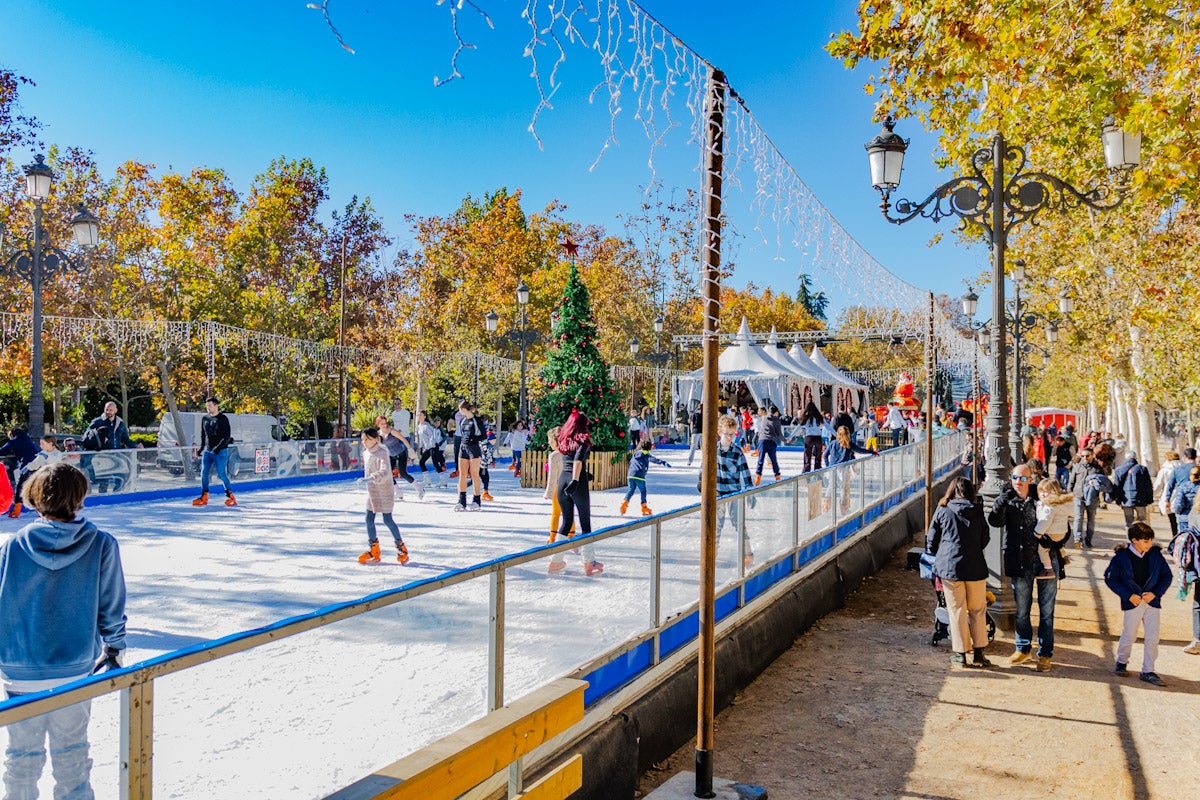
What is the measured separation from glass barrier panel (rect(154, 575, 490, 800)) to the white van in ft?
40.8

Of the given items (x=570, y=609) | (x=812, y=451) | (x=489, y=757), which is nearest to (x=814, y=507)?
(x=570, y=609)

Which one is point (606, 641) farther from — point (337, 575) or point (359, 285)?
point (359, 285)

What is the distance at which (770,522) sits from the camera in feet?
22.3

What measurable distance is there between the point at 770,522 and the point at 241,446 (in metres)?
13.2

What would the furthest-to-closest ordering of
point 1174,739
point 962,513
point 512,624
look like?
point 962,513 < point 1174,739 < point 512,624

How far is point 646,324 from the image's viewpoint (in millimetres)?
41656

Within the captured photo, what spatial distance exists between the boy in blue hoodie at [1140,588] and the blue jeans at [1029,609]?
44cm

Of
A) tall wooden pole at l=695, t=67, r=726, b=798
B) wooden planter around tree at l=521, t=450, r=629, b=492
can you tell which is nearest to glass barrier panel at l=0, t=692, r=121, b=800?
tall wooden pole at l=695, t=67, r=726, b=798

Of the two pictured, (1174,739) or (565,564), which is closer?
(565,564)

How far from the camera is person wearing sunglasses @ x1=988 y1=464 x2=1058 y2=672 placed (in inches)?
266

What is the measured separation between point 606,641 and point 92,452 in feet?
42.3

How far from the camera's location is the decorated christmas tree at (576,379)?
17328 mm

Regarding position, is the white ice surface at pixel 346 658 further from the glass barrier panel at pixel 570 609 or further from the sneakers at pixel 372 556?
the sneakers at pixel 372 556

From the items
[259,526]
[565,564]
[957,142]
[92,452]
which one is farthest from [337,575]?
[957,142]
